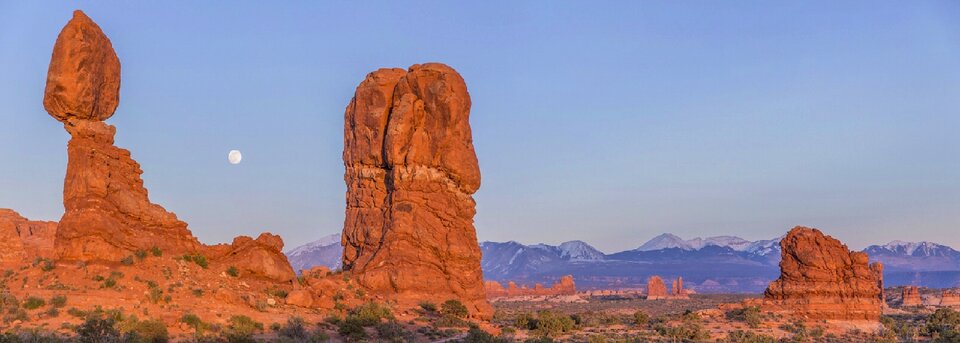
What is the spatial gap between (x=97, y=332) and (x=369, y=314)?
11295mm

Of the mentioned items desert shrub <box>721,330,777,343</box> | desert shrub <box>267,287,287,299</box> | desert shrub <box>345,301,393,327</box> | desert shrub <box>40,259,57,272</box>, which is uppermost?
desert shrub <box>40,259,57,272</box>

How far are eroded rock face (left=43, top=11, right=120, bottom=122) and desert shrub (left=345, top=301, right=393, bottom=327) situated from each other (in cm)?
1248

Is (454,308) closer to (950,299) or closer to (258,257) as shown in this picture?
(258,257)

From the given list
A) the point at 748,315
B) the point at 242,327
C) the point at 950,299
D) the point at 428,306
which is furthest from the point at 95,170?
the point at 950,299

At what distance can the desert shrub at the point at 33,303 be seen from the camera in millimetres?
26875

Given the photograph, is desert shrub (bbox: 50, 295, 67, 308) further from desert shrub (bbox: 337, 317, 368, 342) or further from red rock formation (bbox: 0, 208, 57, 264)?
desert shrub (bbox: 337, 317, 368, 342)

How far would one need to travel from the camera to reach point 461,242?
3984 cm

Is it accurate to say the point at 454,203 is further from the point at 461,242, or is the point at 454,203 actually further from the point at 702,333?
the point at 702,333

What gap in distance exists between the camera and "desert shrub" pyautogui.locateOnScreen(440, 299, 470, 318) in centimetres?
3686

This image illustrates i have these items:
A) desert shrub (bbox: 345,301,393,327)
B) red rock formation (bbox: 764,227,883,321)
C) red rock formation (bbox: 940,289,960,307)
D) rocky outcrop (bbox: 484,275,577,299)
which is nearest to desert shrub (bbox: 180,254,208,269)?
desert shrub (bbox: 345,301,393,327)

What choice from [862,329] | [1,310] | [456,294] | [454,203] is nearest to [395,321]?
[456,294]

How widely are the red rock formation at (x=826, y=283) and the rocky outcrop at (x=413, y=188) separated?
21614 mm

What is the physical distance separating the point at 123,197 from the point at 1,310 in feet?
22.2

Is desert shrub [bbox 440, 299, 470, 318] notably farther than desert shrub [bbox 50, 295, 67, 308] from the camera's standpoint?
Yes
